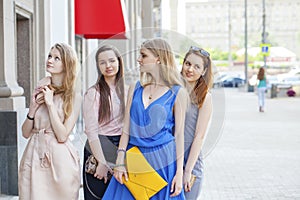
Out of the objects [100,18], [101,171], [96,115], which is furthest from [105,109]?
[100,18]

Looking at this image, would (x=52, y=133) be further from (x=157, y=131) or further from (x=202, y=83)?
(x=202, y=83)

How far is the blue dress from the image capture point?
13.9 ft

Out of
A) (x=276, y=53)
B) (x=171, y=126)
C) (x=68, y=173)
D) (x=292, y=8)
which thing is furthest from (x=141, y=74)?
(x=292, y=8)

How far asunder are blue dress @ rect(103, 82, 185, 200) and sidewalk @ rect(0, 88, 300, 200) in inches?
28.4

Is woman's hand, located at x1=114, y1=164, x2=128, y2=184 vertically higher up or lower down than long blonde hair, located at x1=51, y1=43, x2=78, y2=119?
lower down

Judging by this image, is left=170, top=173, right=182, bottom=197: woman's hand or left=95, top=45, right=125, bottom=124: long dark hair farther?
left=95, top=45, right=125, bottom=124: long dark hair

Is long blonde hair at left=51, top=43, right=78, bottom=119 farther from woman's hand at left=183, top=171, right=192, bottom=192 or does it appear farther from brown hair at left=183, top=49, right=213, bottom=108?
woman's hand at left=183, top=171, right=192, bottom=192

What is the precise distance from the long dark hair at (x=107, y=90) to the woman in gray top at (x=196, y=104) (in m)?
0.61

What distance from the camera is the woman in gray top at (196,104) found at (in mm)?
4496

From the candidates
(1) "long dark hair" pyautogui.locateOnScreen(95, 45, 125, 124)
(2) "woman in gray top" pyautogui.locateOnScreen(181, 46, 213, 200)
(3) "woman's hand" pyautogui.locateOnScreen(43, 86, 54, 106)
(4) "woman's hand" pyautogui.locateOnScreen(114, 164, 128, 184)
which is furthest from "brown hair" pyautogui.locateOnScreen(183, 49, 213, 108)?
(3) "woman's hand" pyautogui.locateOnScreen(43, 86, 54, 106)

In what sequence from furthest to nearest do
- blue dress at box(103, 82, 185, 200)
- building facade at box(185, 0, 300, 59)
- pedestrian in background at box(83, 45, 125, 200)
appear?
building facade at box(185, 0, 300, 59) → pedestrian in background at box(83, 45, 125, 200) → blue dress at box(103, 82, 185, 200)

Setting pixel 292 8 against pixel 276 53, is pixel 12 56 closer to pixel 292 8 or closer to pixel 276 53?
pixel 276 53

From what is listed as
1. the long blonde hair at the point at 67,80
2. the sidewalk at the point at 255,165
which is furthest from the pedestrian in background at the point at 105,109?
the sidewalk at the point at 255,165

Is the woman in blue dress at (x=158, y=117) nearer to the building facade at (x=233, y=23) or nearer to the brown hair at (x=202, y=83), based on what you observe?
the brown hair at (x=202, y=83)
